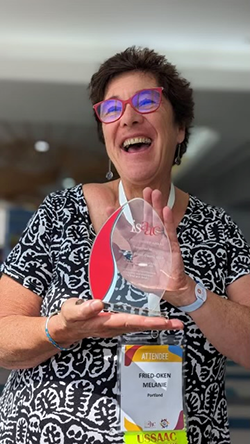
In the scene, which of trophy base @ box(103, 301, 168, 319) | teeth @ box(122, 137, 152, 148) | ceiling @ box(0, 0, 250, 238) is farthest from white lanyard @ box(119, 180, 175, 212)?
ceiling @ box(0, 0, 250, 238)

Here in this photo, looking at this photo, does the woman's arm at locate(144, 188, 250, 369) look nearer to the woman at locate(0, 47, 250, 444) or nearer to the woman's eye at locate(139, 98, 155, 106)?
the woman at locate(0, 47, 250, 444)

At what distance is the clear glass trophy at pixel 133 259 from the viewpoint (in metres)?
1.13

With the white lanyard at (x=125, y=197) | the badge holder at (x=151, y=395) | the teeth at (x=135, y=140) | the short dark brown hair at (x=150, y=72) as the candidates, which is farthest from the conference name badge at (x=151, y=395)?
the short dark brown hair at (x=150, y=72)

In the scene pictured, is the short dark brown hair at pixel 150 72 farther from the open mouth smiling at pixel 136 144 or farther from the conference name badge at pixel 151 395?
the conference name badge at pixel 151 395

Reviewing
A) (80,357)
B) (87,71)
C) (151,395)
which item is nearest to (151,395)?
(151,395)

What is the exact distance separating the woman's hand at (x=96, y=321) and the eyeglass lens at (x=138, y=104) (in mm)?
581

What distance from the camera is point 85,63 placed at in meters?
4.17

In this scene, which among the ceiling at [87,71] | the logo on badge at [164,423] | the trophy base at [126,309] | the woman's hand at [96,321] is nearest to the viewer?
the woman's hand at [96,321]

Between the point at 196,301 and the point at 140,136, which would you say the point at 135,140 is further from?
the point at 196,301

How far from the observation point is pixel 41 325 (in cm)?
115

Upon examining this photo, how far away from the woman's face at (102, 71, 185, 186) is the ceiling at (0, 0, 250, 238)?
5.61 ft

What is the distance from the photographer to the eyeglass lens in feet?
4.60

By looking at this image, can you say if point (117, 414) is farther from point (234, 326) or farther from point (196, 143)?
point (196, 143)

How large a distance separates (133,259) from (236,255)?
0.37 meters
